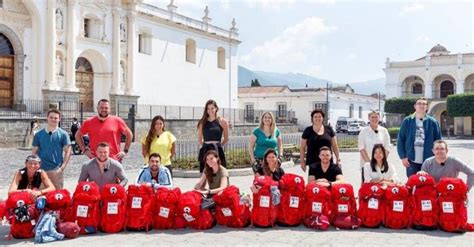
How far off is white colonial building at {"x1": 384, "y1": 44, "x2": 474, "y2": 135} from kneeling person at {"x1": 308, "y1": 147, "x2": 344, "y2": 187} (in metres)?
42.8

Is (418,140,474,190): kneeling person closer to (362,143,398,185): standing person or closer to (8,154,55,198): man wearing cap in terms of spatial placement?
(362,143,398,185): standing person

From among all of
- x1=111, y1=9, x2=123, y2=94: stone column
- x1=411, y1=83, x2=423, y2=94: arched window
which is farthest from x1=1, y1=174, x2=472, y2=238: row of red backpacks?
x1=411, y1=83, x2=423, y2=94: arched window

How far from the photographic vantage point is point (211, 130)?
26.3 ft

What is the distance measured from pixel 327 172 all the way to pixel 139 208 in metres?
2.66

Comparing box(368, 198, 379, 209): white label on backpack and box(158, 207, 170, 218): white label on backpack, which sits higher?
box(368, 198, 379, 209): white label on backpack

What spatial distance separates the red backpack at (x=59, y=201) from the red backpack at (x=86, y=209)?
74mm

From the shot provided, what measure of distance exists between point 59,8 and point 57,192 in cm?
2160

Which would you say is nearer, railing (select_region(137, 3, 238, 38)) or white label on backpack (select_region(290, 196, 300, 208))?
white label on backpack (select_region(290, 196, 300, 208))

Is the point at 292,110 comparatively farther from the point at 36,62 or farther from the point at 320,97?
the point at 36,62

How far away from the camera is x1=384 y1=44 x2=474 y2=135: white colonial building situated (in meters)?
47.6

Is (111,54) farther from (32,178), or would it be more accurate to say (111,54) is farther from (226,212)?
(226,212)

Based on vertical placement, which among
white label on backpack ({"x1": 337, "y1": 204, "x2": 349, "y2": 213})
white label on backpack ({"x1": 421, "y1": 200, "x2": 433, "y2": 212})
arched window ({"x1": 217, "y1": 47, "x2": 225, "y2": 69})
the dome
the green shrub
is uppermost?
the dome

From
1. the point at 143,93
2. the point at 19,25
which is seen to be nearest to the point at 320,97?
the point at 143,93

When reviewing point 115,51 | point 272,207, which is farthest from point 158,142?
point 115,51
